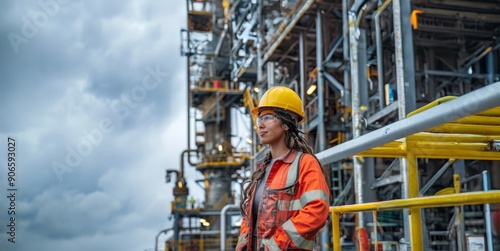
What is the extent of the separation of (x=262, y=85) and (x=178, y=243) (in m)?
13.0

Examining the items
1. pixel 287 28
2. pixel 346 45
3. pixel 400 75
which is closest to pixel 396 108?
pixel 400 75

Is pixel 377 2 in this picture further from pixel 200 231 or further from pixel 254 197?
pixel 200 231

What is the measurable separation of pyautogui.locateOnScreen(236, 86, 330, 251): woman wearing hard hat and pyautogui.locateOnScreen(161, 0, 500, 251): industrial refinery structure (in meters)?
0.44

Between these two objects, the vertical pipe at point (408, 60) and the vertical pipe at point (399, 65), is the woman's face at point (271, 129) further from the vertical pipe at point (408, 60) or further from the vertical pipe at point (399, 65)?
the vertical pipe at point (408, 60)

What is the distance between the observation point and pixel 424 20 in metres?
11.4

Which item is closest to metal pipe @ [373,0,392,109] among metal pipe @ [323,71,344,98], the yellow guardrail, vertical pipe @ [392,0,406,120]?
vertical pipe @ [392,0,406,120]

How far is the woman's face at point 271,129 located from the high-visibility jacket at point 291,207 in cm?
11

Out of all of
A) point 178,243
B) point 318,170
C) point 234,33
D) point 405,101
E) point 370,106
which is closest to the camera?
point 318,170

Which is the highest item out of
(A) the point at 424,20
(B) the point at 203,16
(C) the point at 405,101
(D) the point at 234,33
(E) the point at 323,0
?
(B) the point at 203,16

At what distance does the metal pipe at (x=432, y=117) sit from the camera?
82.3 inches

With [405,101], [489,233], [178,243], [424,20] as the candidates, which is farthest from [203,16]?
[489,233]

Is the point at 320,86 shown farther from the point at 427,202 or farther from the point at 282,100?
the point at 427,202

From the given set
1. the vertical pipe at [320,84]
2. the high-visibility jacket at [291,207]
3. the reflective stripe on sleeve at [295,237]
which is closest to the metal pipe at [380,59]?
the vertical pipe at [320,84]

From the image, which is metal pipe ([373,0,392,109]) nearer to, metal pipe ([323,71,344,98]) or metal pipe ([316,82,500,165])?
metal pipe ([323,71,344,98])
